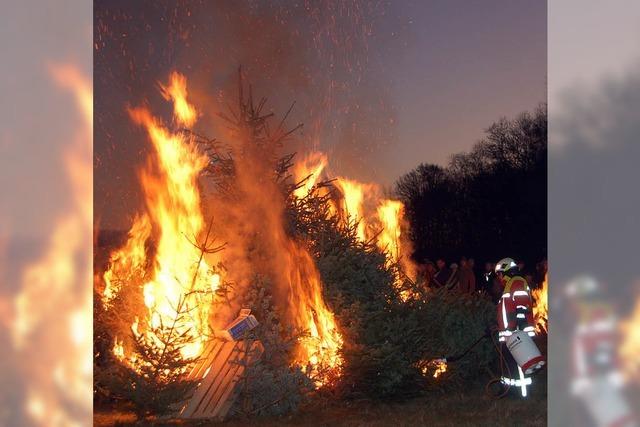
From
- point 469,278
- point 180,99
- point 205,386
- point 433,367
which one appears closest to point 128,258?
point 205,386

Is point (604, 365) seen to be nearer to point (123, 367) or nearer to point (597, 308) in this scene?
point (597, 308)

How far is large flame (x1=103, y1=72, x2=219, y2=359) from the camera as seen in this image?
25.3 ft

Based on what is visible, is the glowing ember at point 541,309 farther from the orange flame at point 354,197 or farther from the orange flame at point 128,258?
the orange flame at point 128,258

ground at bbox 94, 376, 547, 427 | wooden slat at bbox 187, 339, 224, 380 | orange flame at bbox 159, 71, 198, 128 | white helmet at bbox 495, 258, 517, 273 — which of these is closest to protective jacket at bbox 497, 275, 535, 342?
white helmet at bbox 495, 258, 517, 273

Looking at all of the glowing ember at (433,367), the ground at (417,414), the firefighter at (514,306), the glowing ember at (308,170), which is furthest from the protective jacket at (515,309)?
the glowing ember at (308,170)

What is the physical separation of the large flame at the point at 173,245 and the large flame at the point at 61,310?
11.7ft

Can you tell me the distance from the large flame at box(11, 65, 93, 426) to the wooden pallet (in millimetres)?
3952

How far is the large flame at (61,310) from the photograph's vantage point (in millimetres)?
3559

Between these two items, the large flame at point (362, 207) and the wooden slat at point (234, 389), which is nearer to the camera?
the wooden slat at point (234, 389)

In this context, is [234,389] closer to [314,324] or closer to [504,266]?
[314,324]

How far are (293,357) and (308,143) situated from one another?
4.17m

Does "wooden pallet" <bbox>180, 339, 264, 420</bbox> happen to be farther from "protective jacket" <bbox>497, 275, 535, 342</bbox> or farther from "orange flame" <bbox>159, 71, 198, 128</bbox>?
"orange flame" <bbox>159, 71, 198, 128</bbox>

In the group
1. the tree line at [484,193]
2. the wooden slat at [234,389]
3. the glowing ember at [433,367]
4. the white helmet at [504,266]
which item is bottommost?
the wooden slat at [234,389]

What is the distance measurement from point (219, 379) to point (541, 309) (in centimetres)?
799
